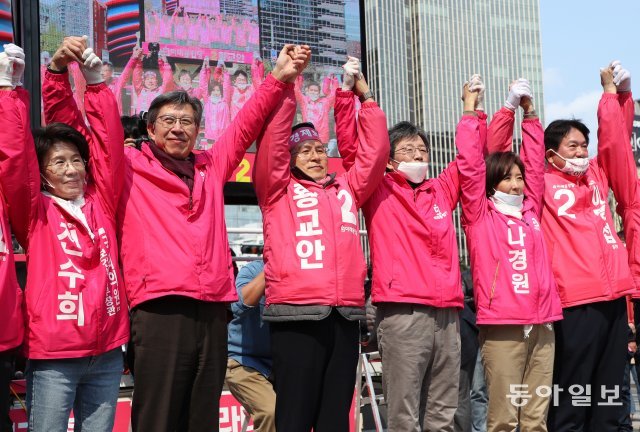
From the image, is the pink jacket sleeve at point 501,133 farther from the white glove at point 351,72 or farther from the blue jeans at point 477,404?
the blue jeans at point 477,404

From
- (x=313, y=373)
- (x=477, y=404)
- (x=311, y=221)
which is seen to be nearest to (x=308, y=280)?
(x=311, y=221)

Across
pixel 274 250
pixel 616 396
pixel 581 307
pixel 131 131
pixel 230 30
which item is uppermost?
pixel 230 30

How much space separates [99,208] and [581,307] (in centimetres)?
270

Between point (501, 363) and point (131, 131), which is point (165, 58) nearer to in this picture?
point (131, 131)

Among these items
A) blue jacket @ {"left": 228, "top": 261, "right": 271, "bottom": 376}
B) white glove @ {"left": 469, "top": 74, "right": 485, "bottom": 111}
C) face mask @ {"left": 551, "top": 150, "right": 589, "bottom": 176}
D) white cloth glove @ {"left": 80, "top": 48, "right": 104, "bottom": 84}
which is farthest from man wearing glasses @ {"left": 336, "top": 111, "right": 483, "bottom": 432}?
white cloth glove @ {"left": 80, "top": 48, "right": 104, "bottom": 84}

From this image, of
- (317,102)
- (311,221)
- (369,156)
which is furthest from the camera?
(317,102)

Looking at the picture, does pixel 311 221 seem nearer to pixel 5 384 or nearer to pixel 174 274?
pixel 174 274

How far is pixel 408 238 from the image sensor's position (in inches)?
167

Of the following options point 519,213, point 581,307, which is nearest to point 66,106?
point 519,213

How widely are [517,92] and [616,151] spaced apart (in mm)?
693

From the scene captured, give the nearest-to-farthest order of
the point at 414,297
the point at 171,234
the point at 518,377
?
the point at 171,234
the point at 414,297
the point at 518,377

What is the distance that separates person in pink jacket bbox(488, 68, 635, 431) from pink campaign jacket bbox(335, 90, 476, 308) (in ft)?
2.45

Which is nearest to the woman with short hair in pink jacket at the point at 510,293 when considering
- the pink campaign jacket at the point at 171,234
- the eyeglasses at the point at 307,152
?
the eyeglasses at the point at 307,152

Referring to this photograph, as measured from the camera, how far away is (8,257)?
3.24 meters
